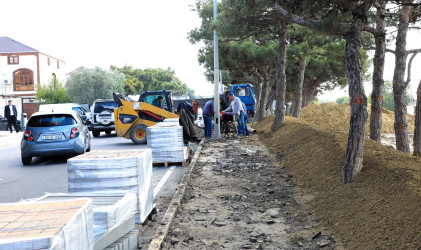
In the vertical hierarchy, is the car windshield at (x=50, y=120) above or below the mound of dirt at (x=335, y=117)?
above

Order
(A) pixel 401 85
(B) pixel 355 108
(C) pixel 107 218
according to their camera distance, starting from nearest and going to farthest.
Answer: (C) pixel 107 218 < (B) pixel 355 108 < (A) pixel 401 85

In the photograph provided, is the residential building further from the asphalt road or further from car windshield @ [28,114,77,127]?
the asphalt road

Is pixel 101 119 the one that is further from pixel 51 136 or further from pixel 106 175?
pixel 106 175

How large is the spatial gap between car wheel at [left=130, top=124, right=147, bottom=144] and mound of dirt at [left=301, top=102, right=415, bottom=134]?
506 inches

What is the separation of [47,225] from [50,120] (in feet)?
34.8

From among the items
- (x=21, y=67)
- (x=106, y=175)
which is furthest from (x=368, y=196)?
(x=21, y=67)

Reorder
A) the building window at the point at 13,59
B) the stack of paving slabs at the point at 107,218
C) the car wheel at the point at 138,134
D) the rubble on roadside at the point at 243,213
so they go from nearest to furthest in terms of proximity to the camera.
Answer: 1. the stack of paving slabs at the point at 107,218
2. the rubble on roadside at the point at 243,213
3. the car wheel at the point at 138,134
4. the building window at the point at 13,59

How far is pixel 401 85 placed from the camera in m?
10.7

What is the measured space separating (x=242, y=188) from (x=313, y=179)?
136 cm

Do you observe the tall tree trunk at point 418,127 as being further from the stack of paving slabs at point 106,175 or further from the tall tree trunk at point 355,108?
the stack of paving slabs at point 106,175

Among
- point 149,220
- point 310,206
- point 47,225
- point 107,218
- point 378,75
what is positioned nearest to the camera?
point 47,225

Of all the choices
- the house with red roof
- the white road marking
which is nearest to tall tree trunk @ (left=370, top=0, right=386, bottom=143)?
the white road marking

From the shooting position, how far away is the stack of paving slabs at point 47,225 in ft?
7.93

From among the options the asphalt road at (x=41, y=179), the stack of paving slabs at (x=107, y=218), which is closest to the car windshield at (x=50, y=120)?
the asphalt road at (x=41, y=179)
